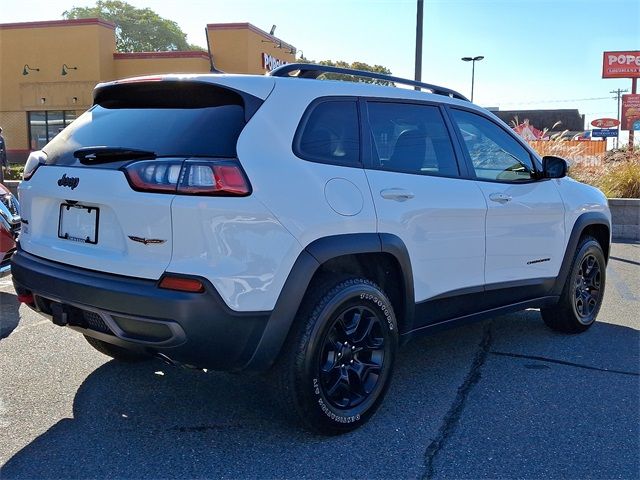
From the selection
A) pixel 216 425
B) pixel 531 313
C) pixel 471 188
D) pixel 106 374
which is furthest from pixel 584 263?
pixel 106 374

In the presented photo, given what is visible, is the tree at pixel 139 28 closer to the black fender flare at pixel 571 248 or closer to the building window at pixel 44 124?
the building window at pixel 44 124

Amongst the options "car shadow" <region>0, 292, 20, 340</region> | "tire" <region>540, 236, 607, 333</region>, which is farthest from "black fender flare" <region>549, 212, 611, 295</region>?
"car shadow" <region>0, 292, 20, 340</region>

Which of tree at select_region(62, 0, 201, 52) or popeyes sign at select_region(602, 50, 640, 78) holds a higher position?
tree at select_region(62, 0, 201, 52)

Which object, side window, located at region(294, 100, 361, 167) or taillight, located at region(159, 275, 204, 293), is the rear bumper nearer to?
taillight, located at region(159, 275, 204, 293)

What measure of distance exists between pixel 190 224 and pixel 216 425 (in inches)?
48.7

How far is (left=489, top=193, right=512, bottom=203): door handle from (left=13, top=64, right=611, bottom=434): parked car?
0.02 meters

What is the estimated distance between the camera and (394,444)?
321cm

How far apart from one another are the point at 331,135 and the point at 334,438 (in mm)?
1588

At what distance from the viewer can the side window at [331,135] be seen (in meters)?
3.15

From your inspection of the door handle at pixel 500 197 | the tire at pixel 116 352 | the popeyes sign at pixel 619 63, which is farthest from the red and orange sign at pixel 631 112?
the tire at pixel 116 352

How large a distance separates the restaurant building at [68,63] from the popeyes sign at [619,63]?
18993mm

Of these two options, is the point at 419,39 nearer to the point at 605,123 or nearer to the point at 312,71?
the point at 312,71

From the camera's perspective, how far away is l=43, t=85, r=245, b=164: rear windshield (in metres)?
2.92

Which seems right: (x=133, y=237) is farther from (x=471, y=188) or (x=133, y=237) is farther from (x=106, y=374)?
(x=471, y=188)
